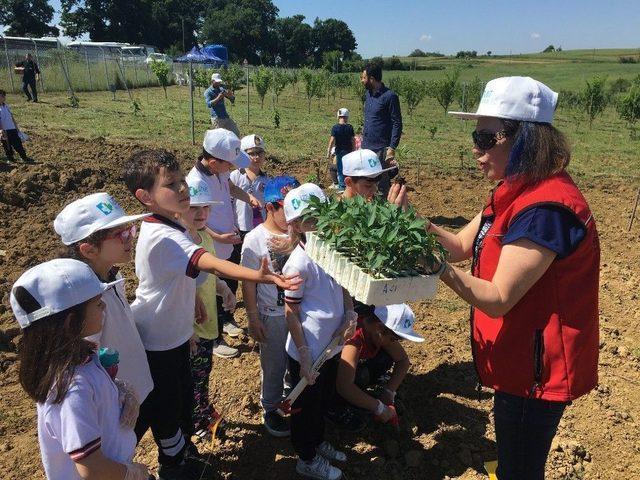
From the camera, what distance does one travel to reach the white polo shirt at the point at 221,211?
4.04 metres

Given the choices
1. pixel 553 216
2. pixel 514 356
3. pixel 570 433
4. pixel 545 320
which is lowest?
pixel 570 433

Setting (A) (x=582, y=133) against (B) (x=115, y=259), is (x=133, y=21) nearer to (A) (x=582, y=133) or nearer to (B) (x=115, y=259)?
(A) (x=582, y=133)

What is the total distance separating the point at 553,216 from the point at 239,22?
297 ft

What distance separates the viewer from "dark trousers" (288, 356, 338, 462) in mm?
2754

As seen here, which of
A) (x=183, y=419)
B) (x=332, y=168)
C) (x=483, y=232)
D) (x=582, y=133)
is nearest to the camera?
(x=483, y=232)

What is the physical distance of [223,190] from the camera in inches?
167

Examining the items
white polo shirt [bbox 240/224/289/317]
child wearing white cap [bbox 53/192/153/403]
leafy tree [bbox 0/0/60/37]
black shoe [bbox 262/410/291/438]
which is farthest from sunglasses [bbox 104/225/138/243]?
leafy tree [bbox 0/0/60/37]

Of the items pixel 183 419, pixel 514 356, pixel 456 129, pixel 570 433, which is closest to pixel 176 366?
pixel 183 419

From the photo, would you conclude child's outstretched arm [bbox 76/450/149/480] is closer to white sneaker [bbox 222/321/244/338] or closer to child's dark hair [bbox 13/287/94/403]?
child's dark hair [bbox 13/287/94/403]

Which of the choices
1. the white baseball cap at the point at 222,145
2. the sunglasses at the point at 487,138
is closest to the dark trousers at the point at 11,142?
the white baseball cap at the point at 222,145

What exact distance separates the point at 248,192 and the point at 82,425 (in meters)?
3.61

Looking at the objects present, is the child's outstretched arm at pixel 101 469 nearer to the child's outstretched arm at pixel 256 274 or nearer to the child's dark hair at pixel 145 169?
the child's outstretched arm at pixel 256 274

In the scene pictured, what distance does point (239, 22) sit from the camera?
83062 millimetres

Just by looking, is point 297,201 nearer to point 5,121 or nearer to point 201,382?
point 201,382
